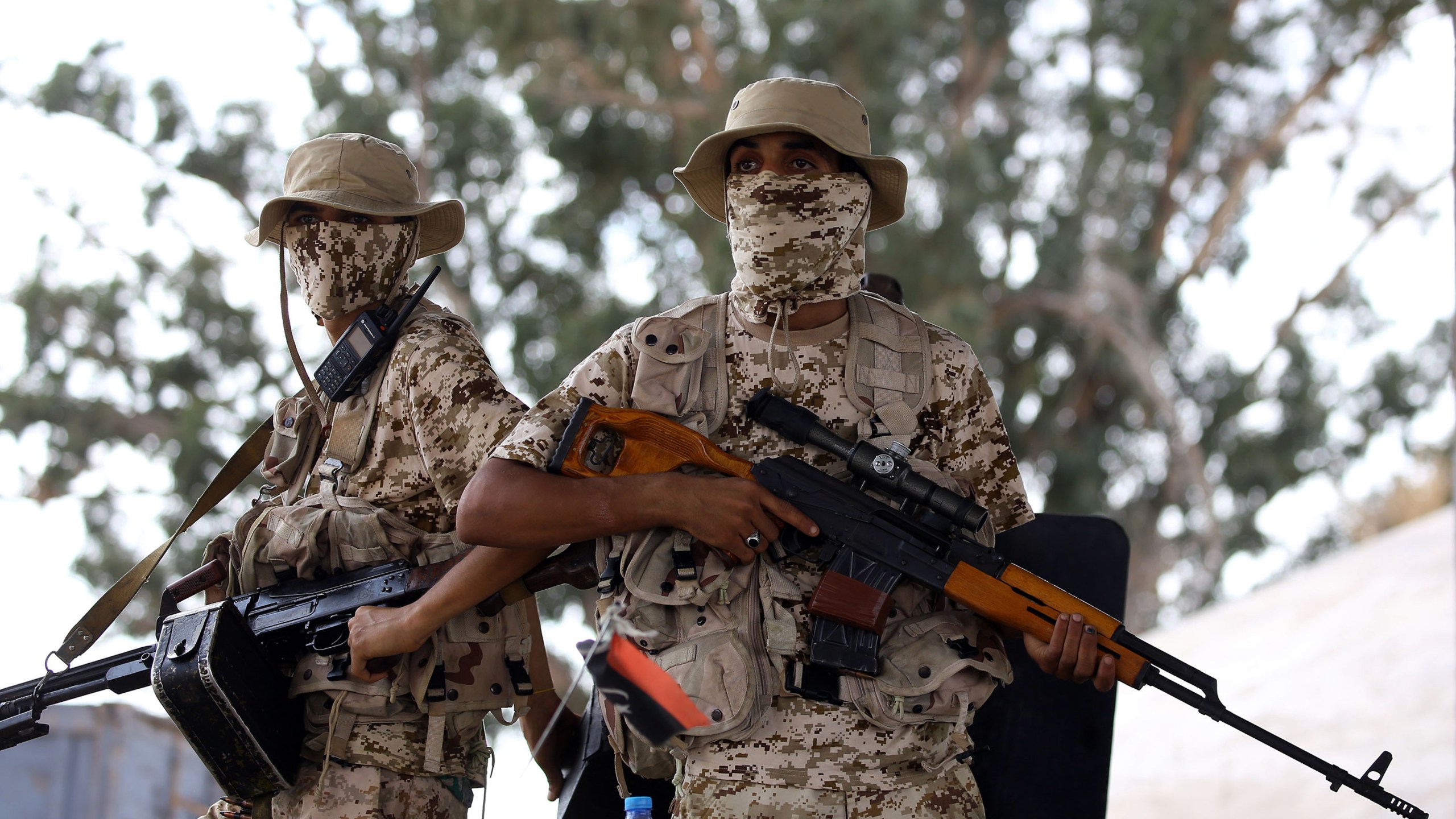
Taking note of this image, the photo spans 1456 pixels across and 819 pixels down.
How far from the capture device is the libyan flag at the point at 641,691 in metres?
2.39

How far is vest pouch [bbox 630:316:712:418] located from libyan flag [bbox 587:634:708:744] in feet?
2.09

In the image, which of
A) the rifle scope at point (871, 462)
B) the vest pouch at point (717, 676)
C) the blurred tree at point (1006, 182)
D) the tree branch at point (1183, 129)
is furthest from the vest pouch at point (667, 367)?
the tree branch at point (1183, 129)

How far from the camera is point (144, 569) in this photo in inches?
145

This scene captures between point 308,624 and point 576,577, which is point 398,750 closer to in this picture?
point 308,624

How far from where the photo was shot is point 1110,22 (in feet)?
56.8

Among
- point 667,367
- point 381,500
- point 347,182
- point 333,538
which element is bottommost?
point 333,538

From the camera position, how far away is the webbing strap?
11.8 ft

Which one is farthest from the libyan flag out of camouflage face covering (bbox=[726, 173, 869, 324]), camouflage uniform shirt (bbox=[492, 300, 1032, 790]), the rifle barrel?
the rifle barrel

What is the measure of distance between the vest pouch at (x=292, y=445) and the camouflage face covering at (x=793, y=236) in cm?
126

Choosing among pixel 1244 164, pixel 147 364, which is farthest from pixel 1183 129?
pixel 147 364

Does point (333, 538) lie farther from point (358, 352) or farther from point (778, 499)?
point (778, 499)

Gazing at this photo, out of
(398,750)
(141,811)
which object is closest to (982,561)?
(398,750)

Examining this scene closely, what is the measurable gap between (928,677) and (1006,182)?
14124 mm

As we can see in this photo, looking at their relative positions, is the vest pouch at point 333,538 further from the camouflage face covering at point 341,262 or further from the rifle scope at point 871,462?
the rifle scope at point 871,462
